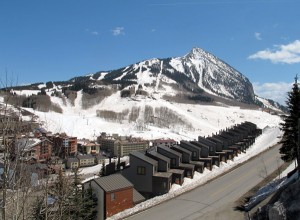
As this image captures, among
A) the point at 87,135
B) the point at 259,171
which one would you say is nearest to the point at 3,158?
the point at 259,171

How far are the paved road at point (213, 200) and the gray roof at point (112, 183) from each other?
476 cm

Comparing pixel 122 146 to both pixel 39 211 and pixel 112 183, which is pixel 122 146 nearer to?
pixel 112 183

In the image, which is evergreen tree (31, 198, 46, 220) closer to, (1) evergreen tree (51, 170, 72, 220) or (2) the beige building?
(1) evergreen tree (51, 170, 72, 220)

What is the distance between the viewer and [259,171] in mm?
50188

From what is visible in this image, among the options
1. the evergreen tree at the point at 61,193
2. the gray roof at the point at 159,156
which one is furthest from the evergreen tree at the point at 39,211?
the gray roof at the point at 159,156

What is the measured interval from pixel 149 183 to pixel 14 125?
38595mm

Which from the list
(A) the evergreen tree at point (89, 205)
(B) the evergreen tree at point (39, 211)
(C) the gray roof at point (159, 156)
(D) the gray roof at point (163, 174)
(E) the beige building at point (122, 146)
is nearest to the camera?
(B) the evergreen tree at point (39, 211)

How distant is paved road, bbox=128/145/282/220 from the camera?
103 ft

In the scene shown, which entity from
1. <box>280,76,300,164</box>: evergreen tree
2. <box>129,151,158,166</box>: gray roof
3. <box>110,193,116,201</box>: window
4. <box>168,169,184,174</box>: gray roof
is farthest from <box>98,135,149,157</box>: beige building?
<box>280,76,300,164</box>: evergreen tree

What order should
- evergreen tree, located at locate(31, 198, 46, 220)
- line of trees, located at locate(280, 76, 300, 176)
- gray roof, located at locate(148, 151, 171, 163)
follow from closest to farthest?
evergreen tree, located at locate(31, 198, 46, 220), line of trees, located at locate(280, 76, 300, 176), gray roof, located at locate(148, 151, 171, 163)

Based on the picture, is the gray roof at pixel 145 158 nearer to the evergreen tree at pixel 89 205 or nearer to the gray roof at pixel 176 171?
the gray roof at pixel 176 171

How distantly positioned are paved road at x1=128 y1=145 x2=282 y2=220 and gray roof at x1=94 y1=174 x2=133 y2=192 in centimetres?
476

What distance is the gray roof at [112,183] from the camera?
36.1 m

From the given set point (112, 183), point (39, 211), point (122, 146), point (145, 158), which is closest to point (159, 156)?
point (145, 158)
